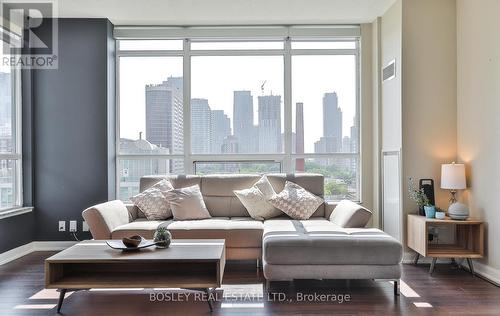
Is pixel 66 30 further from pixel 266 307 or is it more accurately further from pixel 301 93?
pixel 266 307

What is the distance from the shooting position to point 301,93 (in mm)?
4930

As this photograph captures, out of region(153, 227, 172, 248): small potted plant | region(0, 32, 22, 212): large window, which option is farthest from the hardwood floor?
region(0, 32, 22, 212): large window

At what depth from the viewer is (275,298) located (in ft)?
9.69

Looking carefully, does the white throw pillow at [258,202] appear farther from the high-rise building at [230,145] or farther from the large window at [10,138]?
the large window at [10,138]

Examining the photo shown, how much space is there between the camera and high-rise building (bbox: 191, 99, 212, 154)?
4930 mm

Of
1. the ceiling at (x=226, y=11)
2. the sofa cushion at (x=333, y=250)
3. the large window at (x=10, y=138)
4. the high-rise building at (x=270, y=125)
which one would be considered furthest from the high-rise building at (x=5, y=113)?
the sofa cushion at (x=333, y=250)

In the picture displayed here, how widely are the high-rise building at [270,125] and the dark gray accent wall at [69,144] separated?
1.93 m

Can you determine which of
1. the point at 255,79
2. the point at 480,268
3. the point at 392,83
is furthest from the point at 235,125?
the point at 480,268

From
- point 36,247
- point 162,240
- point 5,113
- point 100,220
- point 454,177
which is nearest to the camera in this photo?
point 162,240

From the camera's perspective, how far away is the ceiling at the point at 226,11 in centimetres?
414

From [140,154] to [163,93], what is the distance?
85 cm

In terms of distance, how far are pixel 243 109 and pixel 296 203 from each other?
1.55 m

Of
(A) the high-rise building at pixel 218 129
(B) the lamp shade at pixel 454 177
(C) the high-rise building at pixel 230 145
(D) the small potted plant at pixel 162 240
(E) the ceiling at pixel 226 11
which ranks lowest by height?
(D) the small potted plant at pixel 162 240

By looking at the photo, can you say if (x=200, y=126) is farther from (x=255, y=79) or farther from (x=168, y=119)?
(x=255, y=79)
